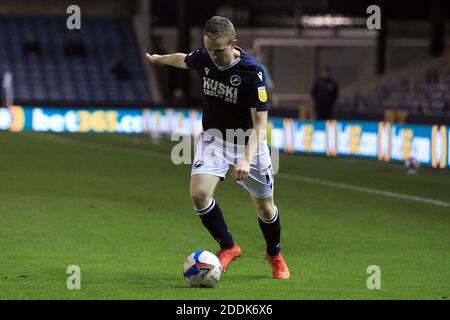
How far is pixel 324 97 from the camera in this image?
1170 inches

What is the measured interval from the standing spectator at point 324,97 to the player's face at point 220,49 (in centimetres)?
2004

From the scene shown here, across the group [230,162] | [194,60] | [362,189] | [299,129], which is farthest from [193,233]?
[299,129]

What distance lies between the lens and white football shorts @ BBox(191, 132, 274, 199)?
31.9 feet

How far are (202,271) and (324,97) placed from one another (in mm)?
20873

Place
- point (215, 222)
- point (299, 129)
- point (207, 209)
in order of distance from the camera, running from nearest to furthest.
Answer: point (207, 209), point (215, 222), point (299, 129)

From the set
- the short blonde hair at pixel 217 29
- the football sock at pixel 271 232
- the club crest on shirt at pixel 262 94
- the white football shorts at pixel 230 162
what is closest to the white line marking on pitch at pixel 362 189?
the football sock at pixel 271 232

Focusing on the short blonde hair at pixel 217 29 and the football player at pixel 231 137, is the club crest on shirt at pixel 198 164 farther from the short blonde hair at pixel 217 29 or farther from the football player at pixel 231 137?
the short blonde hair at pixel 217 29

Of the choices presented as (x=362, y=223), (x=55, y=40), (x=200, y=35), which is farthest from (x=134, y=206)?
(x=200, y=35)

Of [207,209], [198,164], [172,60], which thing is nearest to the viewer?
[198,164]

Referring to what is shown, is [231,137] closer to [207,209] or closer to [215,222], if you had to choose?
[207,209]

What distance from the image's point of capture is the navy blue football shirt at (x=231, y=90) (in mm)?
9453

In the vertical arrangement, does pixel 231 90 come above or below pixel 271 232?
above

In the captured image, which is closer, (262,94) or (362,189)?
(262,94)

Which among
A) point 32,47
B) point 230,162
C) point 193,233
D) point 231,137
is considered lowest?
point 32,47
